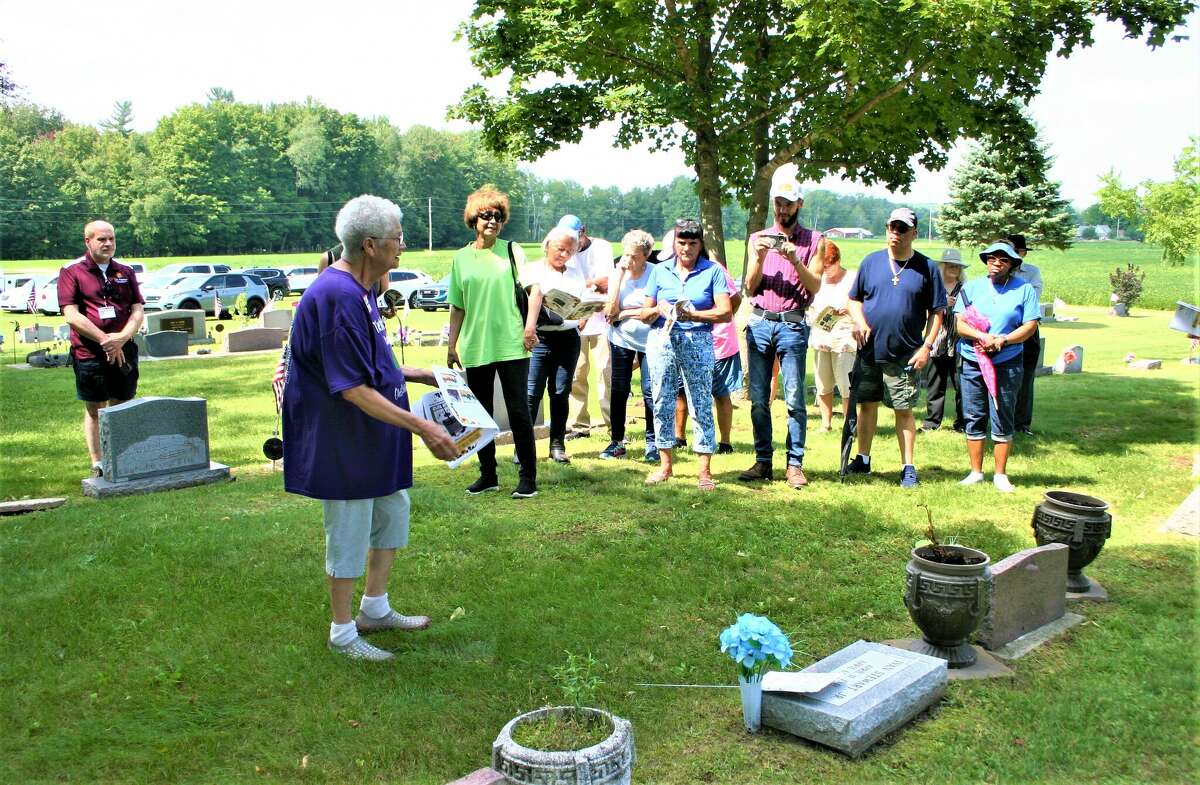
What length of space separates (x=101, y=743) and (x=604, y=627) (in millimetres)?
2098

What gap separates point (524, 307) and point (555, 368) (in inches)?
42.4

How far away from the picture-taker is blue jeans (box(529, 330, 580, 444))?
7.38m

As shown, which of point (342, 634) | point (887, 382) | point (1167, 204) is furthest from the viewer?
point (1167, 204)

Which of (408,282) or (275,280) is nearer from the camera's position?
(408,282)

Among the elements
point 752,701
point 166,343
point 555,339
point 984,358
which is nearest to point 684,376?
point 555,339

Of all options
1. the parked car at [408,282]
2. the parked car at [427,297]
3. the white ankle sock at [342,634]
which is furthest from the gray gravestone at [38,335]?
the white ankle sock at [342,634]

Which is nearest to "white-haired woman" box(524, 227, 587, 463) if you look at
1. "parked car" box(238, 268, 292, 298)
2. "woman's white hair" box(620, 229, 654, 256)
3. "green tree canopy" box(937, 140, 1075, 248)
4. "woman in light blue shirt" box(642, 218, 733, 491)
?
"woman's white hair" box(620, 229, 654, 256)

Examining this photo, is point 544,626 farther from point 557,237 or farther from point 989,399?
point 989,399

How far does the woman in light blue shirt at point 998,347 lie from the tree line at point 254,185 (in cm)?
5478

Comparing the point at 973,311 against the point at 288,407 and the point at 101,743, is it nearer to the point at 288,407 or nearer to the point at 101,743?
the point at 288,407

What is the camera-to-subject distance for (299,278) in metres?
37.6

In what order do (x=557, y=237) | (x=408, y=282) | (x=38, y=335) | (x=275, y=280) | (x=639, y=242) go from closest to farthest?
(x=557, y=237)
(x=639, y=242)
(x=38, y=335)
(x=408, y=282)
(x=275, y=280)

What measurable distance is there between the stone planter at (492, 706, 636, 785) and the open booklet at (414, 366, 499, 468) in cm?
142

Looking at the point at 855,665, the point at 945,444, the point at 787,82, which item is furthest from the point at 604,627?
the point at 787,82
